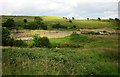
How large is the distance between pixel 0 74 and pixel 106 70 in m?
8.54

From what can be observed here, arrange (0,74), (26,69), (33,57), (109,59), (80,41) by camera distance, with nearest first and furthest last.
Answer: (0,74) → (26,69) → (33,57) → (109,59) → (80,41)

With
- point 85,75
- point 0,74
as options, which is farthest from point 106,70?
point 0,74

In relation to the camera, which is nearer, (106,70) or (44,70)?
(44,70)

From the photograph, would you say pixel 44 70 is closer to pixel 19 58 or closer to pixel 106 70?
pixel 19 58

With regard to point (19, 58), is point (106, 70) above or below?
below

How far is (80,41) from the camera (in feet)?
173

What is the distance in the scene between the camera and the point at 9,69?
61.5 ft

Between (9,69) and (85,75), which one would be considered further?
(85,75)

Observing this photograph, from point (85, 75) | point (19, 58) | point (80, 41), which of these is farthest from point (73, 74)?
point (80, 41)

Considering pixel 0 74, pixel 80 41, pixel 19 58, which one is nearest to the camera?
pixel 0 74

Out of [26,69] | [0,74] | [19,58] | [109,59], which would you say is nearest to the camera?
[0,74]

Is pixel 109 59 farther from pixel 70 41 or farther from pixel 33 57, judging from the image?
pixel 70 41

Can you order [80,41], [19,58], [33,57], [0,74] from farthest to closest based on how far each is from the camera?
[80,41], [33,57], [19,58], [0,74]

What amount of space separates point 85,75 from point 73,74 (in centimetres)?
118
